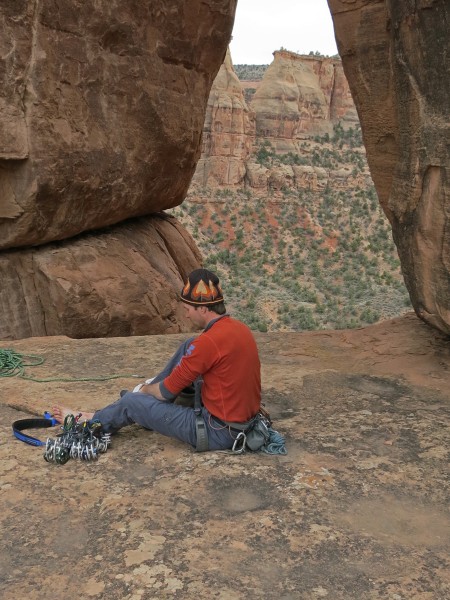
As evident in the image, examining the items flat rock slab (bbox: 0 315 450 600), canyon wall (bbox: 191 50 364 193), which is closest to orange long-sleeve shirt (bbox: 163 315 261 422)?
flat rock slab (bbox: 0 315 450 600)

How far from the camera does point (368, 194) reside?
42375 millimetres

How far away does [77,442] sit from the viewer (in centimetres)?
373

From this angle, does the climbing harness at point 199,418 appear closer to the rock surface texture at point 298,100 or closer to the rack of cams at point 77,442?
the rack of cams at point 77,442

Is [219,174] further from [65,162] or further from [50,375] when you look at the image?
[50,375]

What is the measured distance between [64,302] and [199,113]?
161 inches

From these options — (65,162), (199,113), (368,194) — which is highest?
(199,113)

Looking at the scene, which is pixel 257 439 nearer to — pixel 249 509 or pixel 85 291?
pixel 249 509

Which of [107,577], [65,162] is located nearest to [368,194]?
[65,162]

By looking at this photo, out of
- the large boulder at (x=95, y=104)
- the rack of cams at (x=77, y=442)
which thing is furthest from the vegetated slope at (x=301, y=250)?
the rack of cams at (x=77, y=442)

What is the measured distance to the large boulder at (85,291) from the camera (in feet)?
27.7

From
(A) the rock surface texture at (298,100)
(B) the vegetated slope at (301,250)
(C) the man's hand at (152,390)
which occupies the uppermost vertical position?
(A) the rock surface texture at (298,100)

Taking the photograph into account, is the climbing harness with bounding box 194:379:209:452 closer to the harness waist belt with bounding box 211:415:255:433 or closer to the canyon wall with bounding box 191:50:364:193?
the harness waist belt with bounding box 211:415:255:433

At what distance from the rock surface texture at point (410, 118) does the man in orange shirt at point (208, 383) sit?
2.59 metres

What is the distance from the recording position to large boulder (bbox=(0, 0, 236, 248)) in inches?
294
